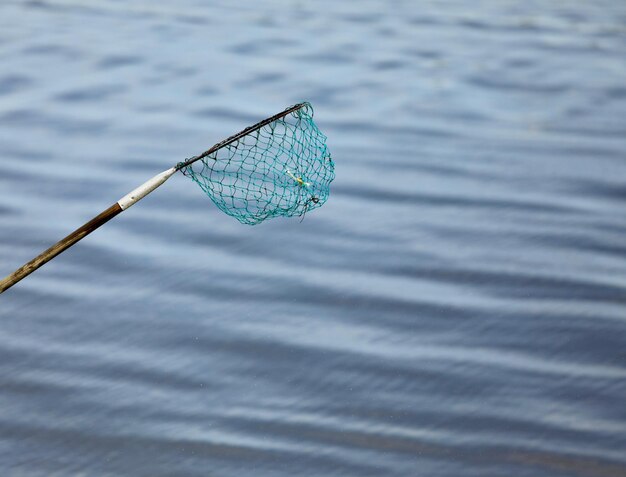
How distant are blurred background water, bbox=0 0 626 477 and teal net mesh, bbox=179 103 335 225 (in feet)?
0.40

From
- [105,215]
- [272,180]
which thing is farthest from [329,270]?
[105,215]

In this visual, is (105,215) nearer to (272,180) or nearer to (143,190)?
(143,190)

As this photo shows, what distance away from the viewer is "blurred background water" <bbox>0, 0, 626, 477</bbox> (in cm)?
367

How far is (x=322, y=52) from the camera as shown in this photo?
752cm

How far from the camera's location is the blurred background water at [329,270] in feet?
12.0

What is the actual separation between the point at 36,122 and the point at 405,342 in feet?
9.64

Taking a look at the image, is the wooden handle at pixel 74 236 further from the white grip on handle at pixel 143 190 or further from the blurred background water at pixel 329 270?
the blurred background water at pixel 329 270

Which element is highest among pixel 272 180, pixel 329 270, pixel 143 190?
pixel 143 190

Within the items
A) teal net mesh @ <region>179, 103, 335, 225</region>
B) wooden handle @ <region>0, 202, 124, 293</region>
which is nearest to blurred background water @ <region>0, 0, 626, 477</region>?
teal net mesh @ <region>179, 103, 335, 225</region>

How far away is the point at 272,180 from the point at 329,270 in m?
0.84

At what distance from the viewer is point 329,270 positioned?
470 cm

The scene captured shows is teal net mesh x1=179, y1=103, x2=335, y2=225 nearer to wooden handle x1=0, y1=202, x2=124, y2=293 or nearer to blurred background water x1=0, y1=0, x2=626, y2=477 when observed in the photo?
blurred background water x1=0, y1=0, x2=626, y2=477

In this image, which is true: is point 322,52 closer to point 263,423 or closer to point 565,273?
point 565,273

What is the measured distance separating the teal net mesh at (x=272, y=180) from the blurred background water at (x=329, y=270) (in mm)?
123
